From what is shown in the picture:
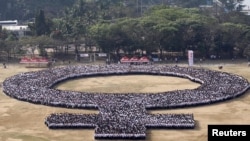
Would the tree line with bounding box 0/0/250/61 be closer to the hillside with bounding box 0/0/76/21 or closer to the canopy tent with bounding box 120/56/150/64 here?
the canopy tent with bounding box 120/56/150/64

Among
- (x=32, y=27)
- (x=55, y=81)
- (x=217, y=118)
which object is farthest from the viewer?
(x=32, y=27)

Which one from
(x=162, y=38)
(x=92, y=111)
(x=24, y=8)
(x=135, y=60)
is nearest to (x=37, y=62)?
(x=135, y=60)

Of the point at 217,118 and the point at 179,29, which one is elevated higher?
the point at 179,29

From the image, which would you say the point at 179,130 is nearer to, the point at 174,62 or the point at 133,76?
the point at 133,76

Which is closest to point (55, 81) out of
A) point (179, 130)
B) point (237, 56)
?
point (179, 130)

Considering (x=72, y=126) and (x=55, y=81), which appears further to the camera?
(x=55, y=81)

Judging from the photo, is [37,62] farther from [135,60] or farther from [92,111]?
[92,111]

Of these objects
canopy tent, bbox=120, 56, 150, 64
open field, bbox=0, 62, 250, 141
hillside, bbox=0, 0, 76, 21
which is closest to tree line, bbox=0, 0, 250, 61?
canopy tent, bbox=120, 56, 150, 64

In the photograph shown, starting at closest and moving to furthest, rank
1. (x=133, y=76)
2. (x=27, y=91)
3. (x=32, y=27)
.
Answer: (x=27, y=91)
(x=133, y=76)
(x=32, y=27)

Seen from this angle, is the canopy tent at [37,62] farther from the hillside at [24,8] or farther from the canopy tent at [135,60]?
the hillside at [24,8]
